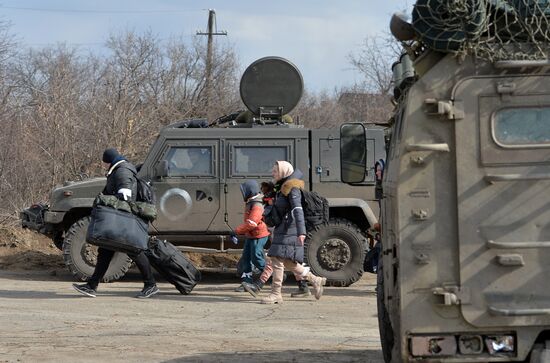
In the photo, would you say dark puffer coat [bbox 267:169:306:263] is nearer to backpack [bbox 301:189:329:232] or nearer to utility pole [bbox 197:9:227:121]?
backpack [bbox 301:189:329:232]

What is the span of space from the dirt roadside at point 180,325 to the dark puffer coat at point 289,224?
678mm

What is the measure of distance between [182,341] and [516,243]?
4244 millimetres

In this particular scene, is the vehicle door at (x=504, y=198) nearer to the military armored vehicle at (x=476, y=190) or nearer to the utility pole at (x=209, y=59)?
the military armored vehicle at (x=476, y=190)

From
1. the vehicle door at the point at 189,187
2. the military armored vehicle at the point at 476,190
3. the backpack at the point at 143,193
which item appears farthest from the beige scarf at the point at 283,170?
the military armored vehicle at the point at 476,190

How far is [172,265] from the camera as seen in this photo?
40.2ft

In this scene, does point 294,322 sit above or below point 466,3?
below

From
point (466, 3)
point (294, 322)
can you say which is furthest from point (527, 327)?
point (294, 322)

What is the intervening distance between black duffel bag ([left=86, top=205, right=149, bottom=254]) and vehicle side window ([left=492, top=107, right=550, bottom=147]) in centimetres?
669

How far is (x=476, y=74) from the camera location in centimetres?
559

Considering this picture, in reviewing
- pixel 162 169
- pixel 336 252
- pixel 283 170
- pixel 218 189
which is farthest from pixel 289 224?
pixel 162 169

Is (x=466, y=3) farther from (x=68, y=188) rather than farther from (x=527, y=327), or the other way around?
(x=68, y=188)

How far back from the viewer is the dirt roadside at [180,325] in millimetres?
8227

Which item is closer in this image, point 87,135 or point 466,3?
point 466,3

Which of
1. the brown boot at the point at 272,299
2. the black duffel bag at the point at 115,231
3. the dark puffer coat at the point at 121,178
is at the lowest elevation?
the brown boot at the point at 272,299
